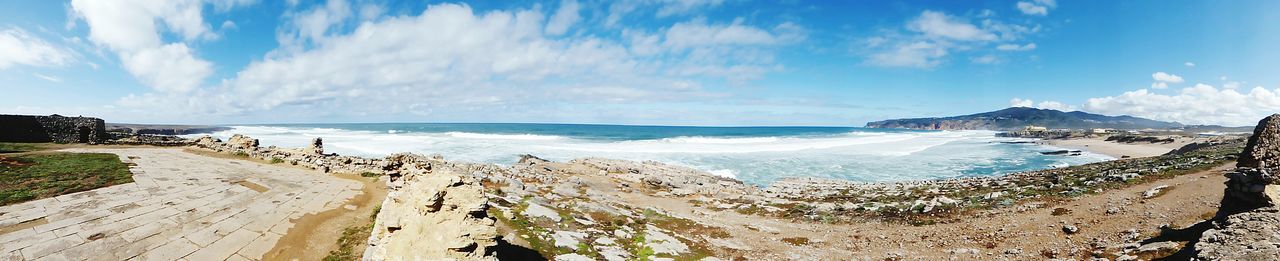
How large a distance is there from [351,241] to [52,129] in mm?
32826

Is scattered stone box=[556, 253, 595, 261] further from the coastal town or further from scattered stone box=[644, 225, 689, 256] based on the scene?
scattered stone box=[644, 225, 689, 256]

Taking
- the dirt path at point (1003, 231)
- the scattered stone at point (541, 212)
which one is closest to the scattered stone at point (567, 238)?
the scattered stone at point (541, 212)

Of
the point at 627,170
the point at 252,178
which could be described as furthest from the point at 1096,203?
the point at 252,178

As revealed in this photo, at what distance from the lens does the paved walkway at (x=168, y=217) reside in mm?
8961

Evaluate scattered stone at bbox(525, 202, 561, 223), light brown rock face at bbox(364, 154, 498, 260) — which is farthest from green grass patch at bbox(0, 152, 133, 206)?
scattered stone at bbox(525, 202, 561, 223)

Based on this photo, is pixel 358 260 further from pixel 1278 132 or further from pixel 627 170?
pixel 627 170

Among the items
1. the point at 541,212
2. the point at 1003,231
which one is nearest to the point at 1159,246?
the point at 1003,231

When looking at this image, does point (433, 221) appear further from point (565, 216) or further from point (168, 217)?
point (168, 217)

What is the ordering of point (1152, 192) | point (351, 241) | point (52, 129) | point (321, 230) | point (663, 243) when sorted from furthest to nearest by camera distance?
point (52, 129), point (1152, 192), point (663, 243), point (321, 230), point (351, 241)

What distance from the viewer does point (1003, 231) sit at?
14.9 m

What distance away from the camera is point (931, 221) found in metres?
17.4

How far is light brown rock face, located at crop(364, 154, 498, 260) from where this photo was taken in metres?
7.35

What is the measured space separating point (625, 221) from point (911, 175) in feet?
112

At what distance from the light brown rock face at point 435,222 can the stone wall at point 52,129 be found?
3420 cm
